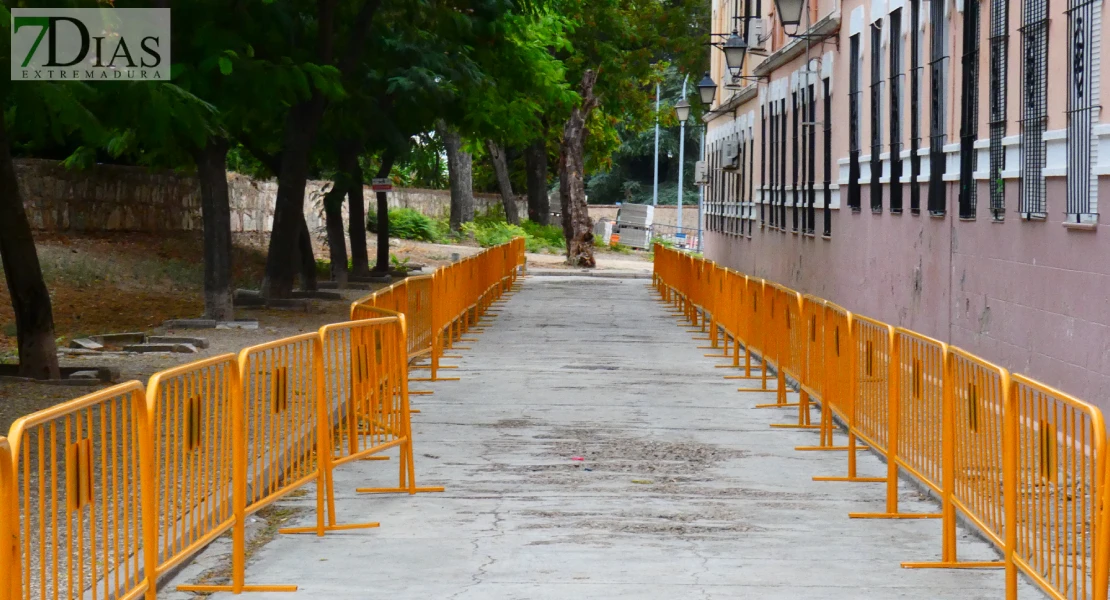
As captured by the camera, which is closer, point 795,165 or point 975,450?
point 975,450

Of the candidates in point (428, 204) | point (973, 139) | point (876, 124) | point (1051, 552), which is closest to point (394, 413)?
point (1051, 552)

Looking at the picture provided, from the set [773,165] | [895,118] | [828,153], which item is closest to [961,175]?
[895,118]

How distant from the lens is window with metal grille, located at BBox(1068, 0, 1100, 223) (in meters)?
11.4

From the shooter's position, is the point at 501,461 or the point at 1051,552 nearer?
the point at 1051,552

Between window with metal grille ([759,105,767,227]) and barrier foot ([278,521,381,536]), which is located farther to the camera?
window with metal grille ([759,105,767,227])

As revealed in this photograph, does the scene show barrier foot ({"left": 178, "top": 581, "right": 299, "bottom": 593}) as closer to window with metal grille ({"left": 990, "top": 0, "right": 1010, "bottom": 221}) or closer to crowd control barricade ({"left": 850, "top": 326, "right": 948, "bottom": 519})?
crowd control barricade ({"left": 850, "top": 326, "right": 948, "bottom": 519})

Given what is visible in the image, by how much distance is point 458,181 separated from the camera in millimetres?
60219

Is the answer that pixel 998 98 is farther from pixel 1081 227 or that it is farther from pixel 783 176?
pixel 783 176

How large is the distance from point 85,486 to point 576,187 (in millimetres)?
42815

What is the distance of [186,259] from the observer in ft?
105

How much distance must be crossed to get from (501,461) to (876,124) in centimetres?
1086

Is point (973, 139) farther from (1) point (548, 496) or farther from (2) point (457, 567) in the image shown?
(2) point (457, 567)

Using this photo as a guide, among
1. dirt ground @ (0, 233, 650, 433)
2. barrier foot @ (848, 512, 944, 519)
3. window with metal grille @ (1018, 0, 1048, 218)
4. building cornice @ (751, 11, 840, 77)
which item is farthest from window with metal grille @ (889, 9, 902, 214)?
barrier foot @ (848, 512, 944, 519)

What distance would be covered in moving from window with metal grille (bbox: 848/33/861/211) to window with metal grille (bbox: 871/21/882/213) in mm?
1156
